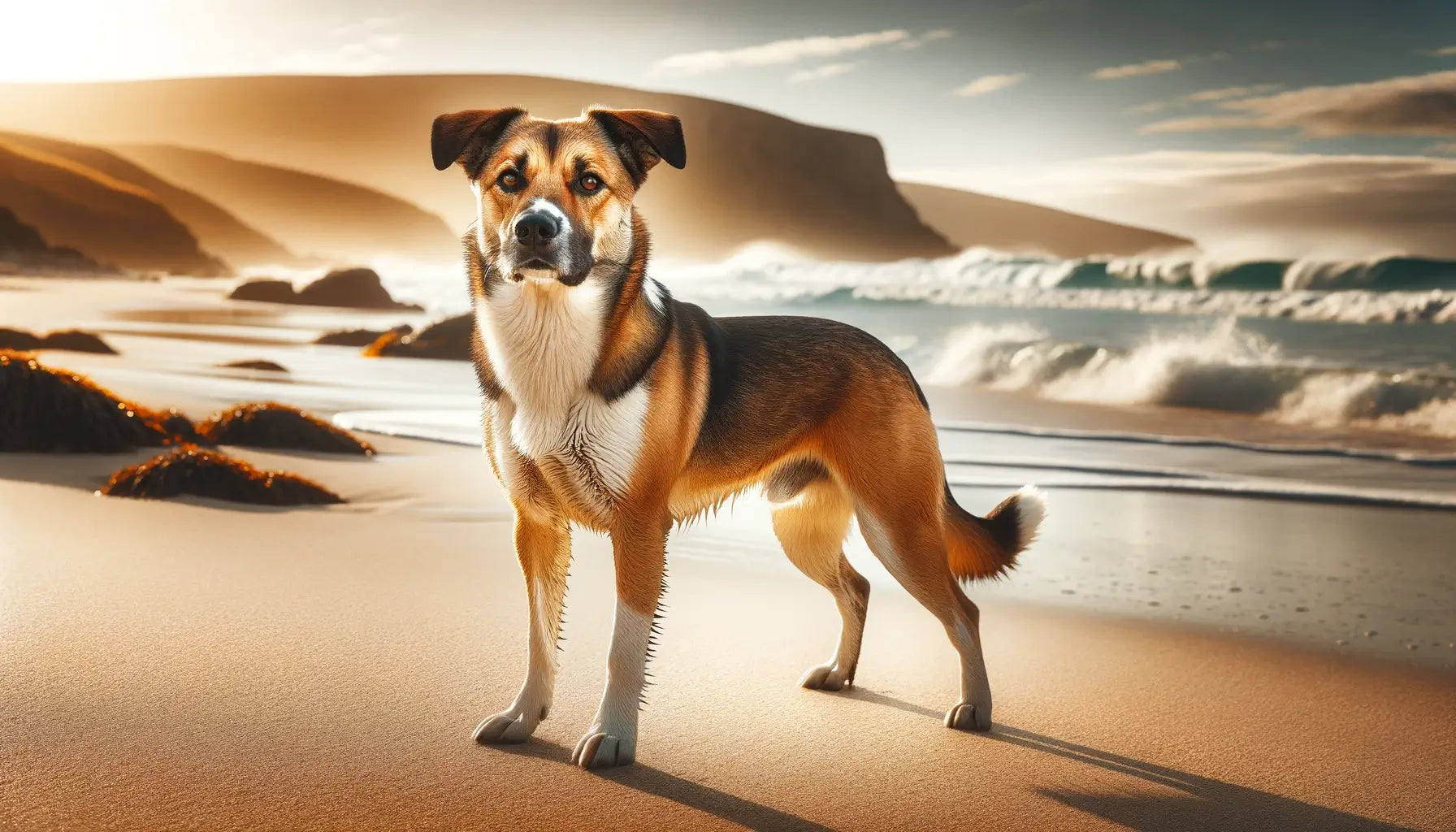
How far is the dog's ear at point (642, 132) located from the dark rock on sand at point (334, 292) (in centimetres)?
638

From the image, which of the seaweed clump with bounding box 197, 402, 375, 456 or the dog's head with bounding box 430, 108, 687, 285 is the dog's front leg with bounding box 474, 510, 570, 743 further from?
the seaweed clump with bounding box 197, 402, 375, 456

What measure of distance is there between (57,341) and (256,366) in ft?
4.02

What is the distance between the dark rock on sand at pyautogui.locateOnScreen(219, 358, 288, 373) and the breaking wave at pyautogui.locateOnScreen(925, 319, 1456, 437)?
5294 millimetres

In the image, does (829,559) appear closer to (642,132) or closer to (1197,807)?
(1197,807)

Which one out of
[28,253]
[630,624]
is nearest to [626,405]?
[630,624]

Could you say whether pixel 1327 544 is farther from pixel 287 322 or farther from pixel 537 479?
pixel 287 322

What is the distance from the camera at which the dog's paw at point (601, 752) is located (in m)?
2.65

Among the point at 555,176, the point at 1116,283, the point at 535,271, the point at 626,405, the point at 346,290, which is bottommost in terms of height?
the point at 626,405

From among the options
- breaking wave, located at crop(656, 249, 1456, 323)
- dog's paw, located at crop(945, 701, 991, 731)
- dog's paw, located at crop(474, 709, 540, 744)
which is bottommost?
dog's paw, located at crop(474, 709, 540, 744)

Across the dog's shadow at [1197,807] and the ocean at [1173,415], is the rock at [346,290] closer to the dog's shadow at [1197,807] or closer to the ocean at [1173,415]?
the ocean at [1173,415]

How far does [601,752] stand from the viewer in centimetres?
265

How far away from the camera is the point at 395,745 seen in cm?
271

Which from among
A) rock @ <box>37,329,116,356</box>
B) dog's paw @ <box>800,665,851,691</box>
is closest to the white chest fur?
dog's paw @ <box>800,665,851,691</box>

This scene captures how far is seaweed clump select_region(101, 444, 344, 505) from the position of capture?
16.6ft
